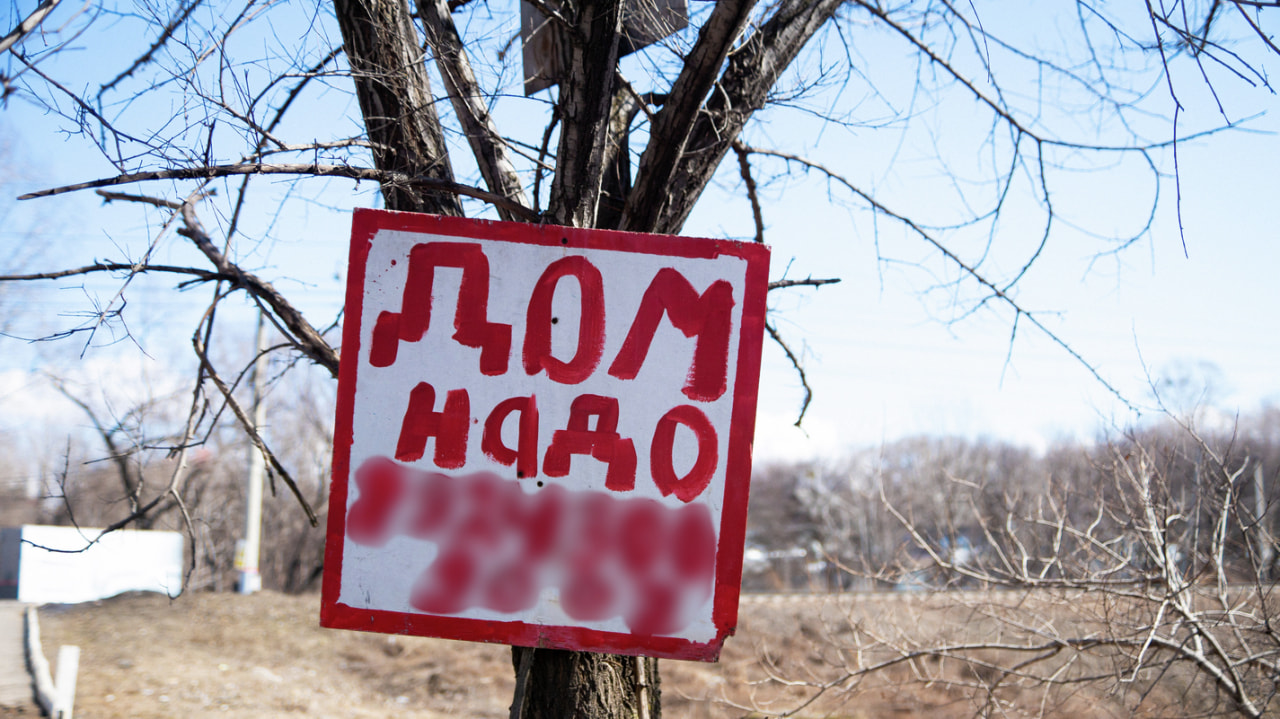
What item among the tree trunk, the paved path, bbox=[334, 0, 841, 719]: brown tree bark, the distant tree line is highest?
bbox=[334, 0, 841, 719]: brown tree bark

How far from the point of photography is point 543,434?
6.72 ft

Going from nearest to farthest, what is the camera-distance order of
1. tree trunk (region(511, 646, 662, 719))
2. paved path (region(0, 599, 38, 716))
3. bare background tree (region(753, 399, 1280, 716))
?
tree trunk (region(511, 646, 662, 719)), bare background tree (region(753, 399, 1280, 716)), paved path (region(0, 599, 38, 716))

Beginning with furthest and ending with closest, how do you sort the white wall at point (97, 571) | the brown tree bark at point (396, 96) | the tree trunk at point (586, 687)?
the white wall at point (97, 571) < the brown tree bark at point (396, 96) < the tree trunk at point (586, 687)

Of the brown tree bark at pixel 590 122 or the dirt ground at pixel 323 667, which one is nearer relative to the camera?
the brown tree bark at pixel 590 122

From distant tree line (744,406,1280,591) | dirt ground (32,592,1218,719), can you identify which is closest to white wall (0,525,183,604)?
dirt ground (32,592,1218,719)

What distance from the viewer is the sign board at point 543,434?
2.02 m

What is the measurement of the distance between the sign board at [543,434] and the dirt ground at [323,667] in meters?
4.95

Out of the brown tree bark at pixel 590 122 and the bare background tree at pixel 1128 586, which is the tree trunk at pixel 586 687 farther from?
the bare background tree at pixel 1128 586

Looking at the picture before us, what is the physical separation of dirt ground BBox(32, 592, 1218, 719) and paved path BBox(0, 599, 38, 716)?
396 millimetres

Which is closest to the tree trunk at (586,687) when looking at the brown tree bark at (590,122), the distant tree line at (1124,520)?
the brown tree bark at (590,122)

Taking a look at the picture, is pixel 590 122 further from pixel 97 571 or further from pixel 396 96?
pixel 97 571

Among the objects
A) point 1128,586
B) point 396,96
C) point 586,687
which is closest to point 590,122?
point 396,96

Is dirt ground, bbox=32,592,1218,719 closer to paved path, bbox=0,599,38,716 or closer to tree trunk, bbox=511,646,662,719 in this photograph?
paved path, bbox=0,599,38,716

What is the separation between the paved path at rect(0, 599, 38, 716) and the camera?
9062 millimetres
